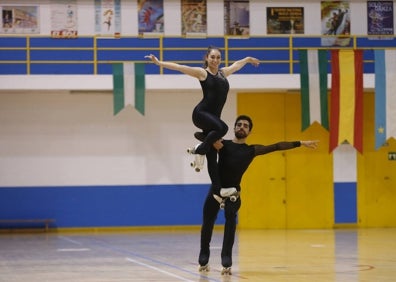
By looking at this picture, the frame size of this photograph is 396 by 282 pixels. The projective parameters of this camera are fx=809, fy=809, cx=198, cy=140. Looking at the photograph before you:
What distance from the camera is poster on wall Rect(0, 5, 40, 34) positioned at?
2597 cm

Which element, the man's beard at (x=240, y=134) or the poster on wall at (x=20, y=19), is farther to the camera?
the poster on wall at (x=20, y=19)

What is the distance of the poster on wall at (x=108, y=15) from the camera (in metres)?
26.2

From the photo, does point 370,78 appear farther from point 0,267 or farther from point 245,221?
point 0,267

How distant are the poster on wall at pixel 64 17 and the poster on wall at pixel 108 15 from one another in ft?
2.42

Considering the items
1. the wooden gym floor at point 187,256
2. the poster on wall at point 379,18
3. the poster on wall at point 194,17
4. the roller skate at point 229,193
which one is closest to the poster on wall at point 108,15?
the poster on wall at point 194,17

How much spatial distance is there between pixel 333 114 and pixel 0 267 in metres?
12.7

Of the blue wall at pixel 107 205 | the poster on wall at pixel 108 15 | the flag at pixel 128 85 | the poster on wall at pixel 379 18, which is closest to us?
the flag at pixel 128 85

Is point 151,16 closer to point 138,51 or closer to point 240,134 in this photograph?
point 138,51

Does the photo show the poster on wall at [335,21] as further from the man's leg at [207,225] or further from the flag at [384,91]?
the man's leg at [207,225]

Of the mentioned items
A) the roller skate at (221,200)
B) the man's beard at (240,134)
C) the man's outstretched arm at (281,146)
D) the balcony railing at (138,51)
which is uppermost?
the balcony railing at (138,51)

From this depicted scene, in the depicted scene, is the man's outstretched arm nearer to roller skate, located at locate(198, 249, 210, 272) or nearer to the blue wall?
roller skate, located at locate(198, 249, 210, 272)

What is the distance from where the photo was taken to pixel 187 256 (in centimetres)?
1619

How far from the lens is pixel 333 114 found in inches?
951

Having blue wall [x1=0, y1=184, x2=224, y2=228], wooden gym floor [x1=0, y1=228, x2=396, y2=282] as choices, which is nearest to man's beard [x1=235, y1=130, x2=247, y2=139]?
wooden gym floor [x1=0, y1=228, x2=396, y2=282]
